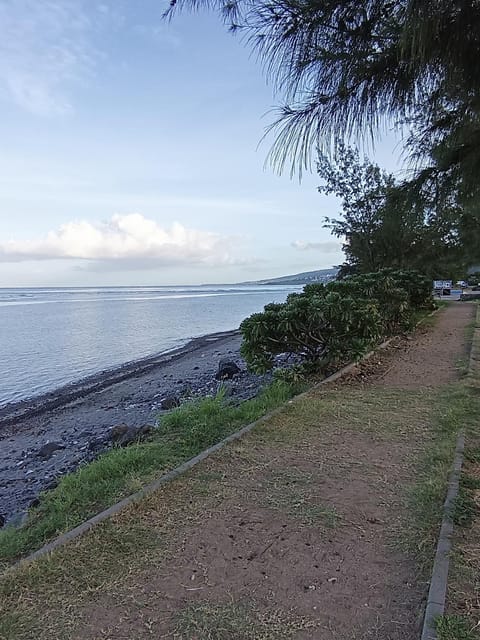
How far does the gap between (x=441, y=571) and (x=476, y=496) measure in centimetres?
88

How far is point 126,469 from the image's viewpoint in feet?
12.2

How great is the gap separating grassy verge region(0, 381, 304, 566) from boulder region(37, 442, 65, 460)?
2.48 metres

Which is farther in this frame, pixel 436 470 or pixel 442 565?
pixel 436 470

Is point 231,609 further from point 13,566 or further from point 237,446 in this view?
point 237,446

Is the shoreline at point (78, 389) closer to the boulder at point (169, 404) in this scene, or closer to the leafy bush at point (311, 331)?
the boulder at point (169, 404)

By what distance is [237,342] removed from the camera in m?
19.5

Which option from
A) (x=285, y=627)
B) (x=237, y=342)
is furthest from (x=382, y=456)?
(x=237, y=342)

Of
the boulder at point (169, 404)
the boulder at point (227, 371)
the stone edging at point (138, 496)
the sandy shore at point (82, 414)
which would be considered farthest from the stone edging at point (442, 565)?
the boulder at point (227, 371)

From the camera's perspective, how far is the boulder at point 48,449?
21.7 ft

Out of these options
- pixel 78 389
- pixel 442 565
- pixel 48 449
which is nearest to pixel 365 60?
pixel 442 565

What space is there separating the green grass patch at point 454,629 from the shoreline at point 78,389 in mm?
8753

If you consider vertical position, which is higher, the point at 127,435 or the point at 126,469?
the point at 126,469

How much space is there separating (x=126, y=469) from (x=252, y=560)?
1.64 m

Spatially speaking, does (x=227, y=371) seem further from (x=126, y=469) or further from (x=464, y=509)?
(x=464, y=509)
